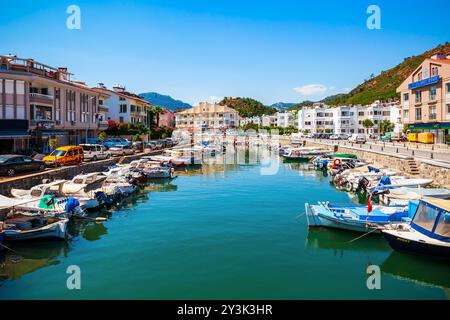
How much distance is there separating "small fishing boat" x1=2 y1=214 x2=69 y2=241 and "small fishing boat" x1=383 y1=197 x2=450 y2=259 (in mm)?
16765

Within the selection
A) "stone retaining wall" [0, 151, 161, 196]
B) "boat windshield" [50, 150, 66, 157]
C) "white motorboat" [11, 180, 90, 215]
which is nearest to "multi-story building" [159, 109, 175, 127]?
"stone retaining wall" [0, 151, 161, 196]

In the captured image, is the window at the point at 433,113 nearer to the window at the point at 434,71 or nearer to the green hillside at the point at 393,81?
the window at the point at 434,71

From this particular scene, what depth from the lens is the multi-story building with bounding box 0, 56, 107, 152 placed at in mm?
40769

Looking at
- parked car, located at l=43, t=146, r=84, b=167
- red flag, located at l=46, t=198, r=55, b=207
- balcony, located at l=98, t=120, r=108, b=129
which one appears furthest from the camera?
balcony, located at l=98, t=120, r=108, b=129

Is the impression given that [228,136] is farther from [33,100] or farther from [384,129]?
[33,100]

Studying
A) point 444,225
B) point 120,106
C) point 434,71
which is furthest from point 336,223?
point 120,106

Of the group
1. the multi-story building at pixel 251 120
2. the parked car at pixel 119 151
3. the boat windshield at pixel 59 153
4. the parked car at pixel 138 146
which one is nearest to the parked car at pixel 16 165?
the boat windshield at pixel 59 153

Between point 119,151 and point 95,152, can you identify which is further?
point 119,151

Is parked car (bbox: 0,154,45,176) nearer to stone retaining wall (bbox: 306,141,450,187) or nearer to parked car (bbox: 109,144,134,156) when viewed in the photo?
parked car (bbox: 109,144,134,156)

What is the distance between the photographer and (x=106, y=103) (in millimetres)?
80312

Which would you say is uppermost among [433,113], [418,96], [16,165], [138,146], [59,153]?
[418,96]

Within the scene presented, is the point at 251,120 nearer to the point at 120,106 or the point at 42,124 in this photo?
the point at 120,106

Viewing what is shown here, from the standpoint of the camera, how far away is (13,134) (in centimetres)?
4012

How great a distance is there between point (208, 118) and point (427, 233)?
5570 inches
